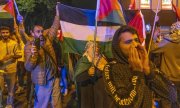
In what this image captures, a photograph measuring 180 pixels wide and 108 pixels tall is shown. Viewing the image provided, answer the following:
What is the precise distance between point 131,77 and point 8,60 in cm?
603

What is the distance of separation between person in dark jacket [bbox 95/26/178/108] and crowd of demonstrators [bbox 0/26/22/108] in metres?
5.78

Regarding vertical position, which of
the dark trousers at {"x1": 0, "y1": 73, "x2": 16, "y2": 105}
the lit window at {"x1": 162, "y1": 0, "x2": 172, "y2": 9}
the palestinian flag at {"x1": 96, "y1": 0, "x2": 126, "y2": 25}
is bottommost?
the dark trousers at {"x1": 0, "y1": 73, "x2": 16, "y2": 105}

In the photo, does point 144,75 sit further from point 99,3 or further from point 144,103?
point 99,3

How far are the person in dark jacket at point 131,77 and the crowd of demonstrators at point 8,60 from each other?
5.78 meters

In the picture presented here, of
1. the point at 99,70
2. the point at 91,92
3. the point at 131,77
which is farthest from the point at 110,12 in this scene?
the point at 131,77

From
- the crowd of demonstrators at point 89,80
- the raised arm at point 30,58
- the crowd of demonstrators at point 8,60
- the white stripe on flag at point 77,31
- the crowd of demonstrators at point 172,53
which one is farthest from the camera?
the crowd of demonstrators at point 8,60

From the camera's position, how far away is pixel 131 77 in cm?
307

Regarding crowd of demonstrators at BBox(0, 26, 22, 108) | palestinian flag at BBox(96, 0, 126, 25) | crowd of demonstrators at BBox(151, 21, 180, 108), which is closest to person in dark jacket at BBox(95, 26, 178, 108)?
palestinian flag at BBox(96, 0, 126, 25)

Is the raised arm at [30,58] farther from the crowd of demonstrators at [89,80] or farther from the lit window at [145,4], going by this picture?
the lit window at [145,4]

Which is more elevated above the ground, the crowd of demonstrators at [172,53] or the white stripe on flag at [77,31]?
the white stripe on flag at [77,31]

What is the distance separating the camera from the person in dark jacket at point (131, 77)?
9.93 ft

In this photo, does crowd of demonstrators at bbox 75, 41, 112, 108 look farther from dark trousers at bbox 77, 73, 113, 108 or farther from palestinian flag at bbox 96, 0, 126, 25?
palestinian flag at bbox 96, 0, 126, 25

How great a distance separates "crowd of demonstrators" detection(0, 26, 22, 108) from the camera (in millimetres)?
8656

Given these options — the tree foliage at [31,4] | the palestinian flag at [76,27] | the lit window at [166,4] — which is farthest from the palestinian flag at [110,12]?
the lit window at [166,4]
